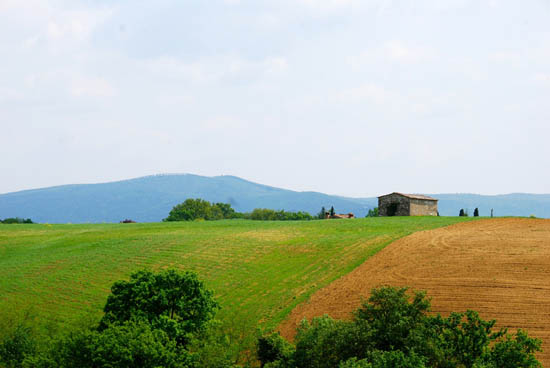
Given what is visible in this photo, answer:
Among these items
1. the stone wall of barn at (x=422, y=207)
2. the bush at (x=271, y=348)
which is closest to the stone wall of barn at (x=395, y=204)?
the stone wall of barn at (x=422, y=207)

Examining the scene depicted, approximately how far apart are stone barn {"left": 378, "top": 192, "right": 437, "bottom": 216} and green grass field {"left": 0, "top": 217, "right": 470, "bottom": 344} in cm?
927

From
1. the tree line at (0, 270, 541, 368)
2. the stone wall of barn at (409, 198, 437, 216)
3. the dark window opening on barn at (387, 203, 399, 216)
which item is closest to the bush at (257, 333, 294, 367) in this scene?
the tree line at (0, 270, 541, 368)

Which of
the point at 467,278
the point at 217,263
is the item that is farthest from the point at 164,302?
the point at 467,278

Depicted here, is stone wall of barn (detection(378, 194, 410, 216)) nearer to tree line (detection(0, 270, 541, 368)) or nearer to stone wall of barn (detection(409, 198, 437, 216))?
stone wall of barn (detection(409, 198, 437, 216))

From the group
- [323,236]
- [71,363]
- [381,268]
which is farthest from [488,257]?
[71,363]

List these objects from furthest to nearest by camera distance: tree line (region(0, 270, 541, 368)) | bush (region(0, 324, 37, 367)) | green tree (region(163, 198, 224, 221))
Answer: green tree (region(163, 198, 224, 221)) → bush (region(0, 324, 37, 367)) → tree line (region(0, 270, 541, 368))

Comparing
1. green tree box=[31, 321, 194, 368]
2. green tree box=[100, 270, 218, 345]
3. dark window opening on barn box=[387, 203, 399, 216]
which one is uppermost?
dark window opening on barn box=[387, 203, 399, 216]

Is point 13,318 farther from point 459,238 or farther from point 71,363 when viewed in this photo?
point 459,238

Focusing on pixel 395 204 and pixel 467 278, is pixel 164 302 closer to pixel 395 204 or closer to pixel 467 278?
pixel 467 278

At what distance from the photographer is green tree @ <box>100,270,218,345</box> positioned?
34.3 meters

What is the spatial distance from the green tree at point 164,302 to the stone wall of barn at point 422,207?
5552cm

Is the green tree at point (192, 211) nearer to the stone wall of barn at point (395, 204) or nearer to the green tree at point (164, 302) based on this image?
the stone wall of barn at point (395, 204)

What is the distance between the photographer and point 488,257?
44.5 metres

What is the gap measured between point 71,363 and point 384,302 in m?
18.8
